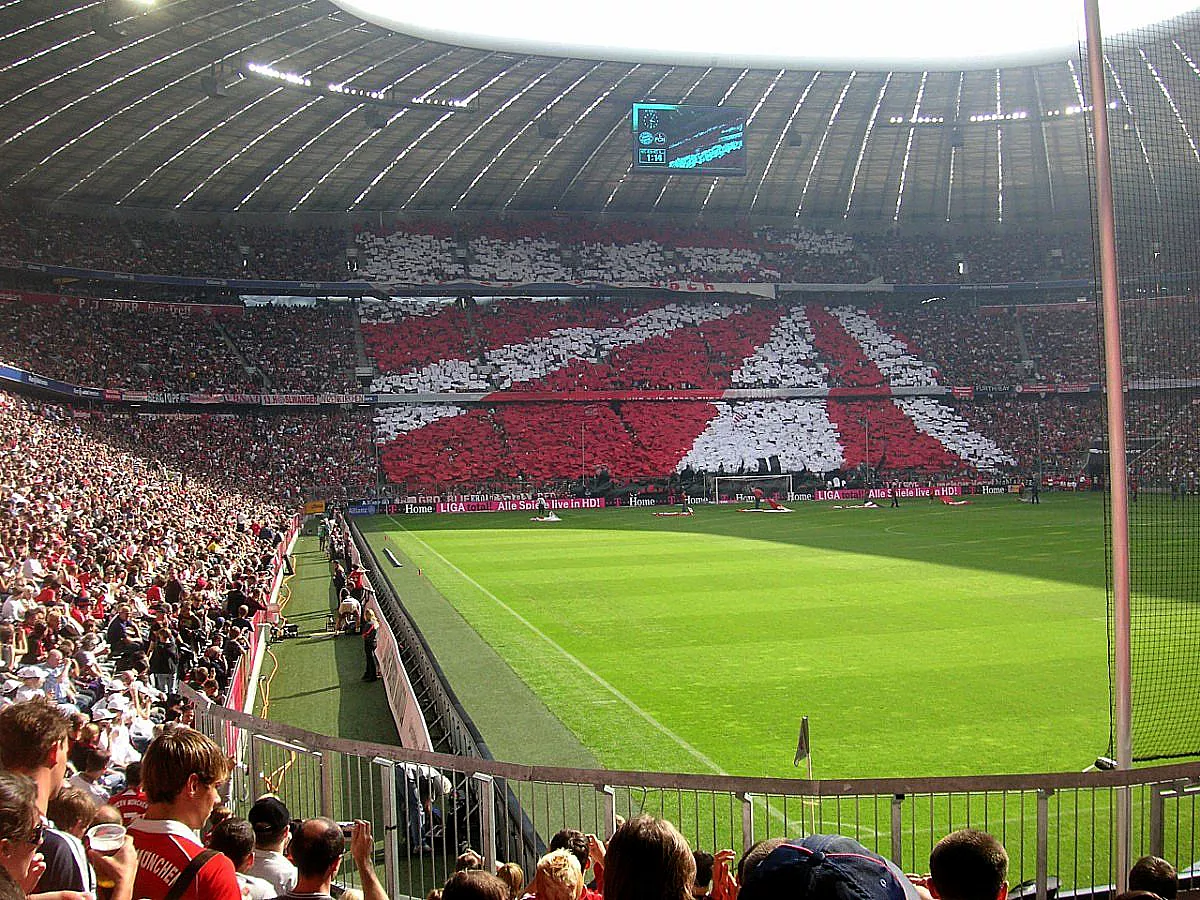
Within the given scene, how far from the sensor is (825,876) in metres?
2.07

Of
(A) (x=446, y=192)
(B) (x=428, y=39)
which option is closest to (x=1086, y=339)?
(A) (x=446, y=192)

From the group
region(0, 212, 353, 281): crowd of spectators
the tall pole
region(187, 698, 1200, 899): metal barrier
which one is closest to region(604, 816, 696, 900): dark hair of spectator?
region(187, 698, 1200, 899): metal barrier

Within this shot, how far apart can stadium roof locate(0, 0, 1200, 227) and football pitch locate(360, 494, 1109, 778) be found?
19.6 metres

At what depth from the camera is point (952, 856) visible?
11.0 ft

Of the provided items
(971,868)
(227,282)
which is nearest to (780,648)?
(971,868)

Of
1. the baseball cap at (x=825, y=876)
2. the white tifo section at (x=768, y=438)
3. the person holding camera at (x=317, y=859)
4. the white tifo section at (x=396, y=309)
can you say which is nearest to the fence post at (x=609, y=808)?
the person holding camera at (x=317, y=859)

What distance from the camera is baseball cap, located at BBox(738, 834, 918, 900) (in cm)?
203

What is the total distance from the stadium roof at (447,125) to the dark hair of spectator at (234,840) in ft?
113

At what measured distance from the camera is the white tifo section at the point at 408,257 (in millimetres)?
66562

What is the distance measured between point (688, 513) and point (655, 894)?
45527 mm

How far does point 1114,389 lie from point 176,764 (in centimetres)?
721

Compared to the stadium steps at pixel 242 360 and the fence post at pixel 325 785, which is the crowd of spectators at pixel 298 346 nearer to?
the stadium steps at pixel 242 360

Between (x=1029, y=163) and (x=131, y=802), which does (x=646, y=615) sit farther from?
(x=1029, y=163)

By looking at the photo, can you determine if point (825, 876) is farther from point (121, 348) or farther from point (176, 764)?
point (121, 348)
